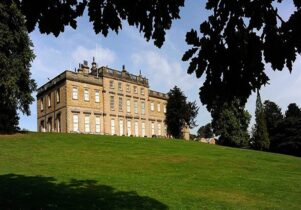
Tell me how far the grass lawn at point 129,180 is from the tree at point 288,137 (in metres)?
44.3

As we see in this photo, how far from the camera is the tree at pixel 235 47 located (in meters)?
5.66

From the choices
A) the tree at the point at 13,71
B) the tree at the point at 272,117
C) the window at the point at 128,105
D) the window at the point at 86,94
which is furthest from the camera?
the tree at the point at 272,117

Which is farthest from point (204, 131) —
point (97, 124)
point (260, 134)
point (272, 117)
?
point (97, 124)

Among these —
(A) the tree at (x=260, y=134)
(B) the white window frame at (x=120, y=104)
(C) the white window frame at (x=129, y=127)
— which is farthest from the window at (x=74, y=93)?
(A) the tree at (x=260, y=134)

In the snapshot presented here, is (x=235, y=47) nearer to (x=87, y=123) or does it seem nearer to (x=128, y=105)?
(x=87, y=123)

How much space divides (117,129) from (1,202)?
2269 inches

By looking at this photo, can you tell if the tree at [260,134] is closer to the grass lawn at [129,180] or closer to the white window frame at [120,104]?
the white window frame at [120,104]

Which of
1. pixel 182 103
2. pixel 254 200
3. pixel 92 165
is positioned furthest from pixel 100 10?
pixel 182 103

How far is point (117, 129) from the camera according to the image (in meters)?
73.8

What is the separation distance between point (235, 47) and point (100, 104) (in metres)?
66.3

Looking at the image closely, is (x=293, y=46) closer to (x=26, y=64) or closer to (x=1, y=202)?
(x=1, y=202)

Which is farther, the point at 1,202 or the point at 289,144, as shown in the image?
the point at 289,144

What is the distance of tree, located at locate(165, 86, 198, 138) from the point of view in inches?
3150

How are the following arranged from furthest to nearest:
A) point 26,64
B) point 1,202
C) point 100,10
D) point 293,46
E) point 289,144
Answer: point 289,144, point 26,64, point 1,202, point 100,10, point 293,46
